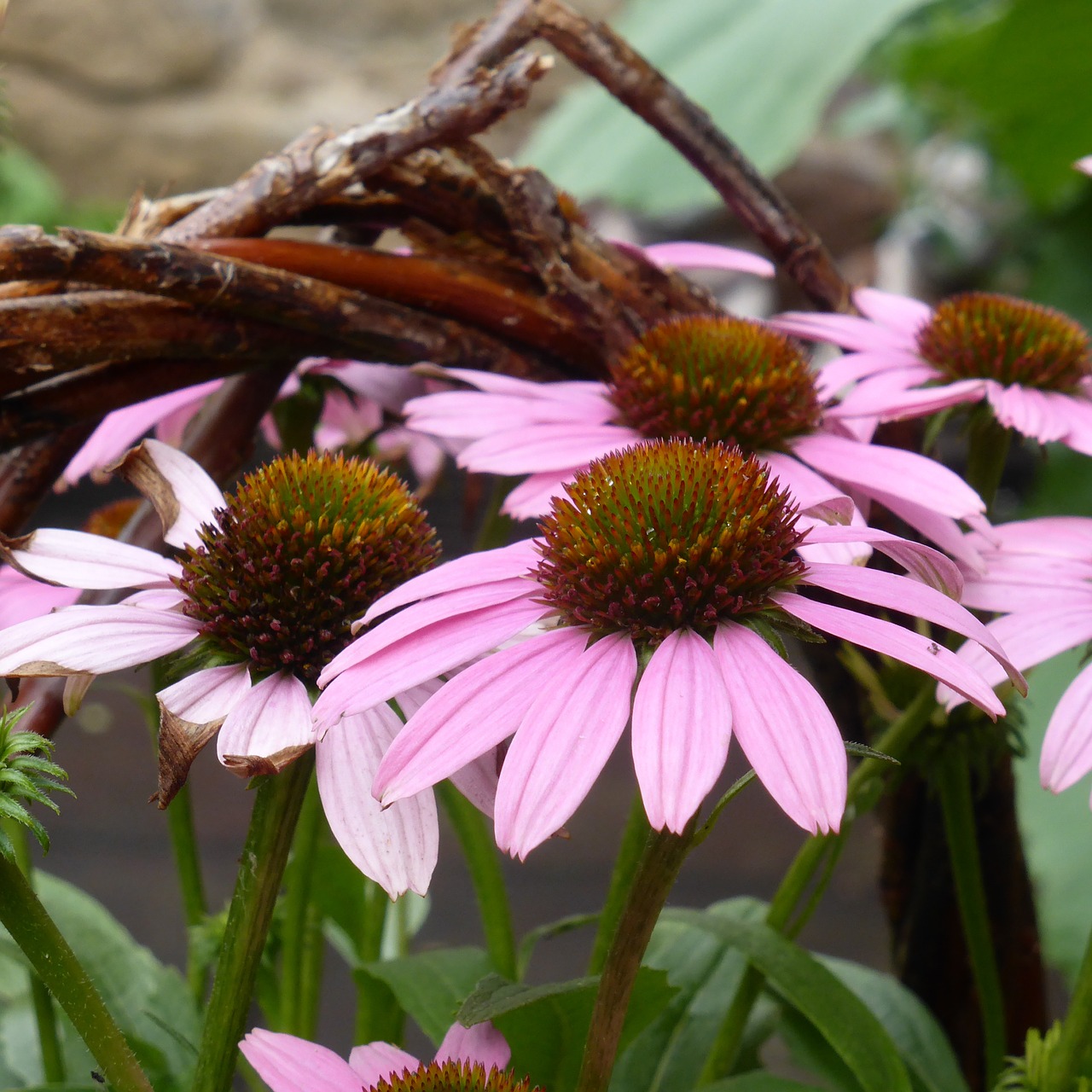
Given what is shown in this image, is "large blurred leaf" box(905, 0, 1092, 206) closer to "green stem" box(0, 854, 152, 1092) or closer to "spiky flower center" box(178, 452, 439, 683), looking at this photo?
"spiky flower center" box(178, 452, 439, 683)

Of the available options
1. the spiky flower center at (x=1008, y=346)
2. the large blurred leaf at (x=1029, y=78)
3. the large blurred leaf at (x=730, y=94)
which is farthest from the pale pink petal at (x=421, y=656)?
the large blurred leaf at (x=1029, y=78)

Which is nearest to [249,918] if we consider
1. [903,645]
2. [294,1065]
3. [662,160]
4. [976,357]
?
[294,1065]

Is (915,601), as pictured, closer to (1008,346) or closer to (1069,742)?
(1069,742)

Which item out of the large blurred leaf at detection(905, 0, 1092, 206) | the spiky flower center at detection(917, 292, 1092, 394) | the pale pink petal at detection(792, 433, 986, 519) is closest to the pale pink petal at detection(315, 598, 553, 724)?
the pale pink petal at detection(792, 433, 986, 519)

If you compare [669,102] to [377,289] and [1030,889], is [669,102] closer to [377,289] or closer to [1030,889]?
[377,289]

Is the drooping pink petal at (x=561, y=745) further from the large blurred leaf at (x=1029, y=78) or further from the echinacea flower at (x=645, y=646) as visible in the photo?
the large blurred leaf at (x=1029, y=78)

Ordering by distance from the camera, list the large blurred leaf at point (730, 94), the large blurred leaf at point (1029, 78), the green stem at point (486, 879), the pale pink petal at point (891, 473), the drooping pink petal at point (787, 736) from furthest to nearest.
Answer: the large blurred leaf at point (1029, 78) < the large blurred leaf at point (730, 94) < the green stem at point (486, 879) < the pale pink petal at point (891, 473) < the drooping pink petal at point (787, 736)

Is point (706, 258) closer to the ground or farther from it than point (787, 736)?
farther from it
